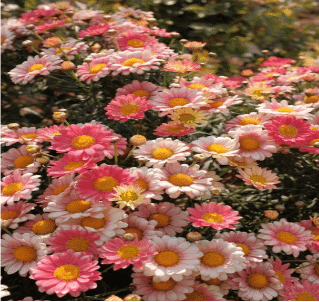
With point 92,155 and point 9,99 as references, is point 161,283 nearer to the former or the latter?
point 92,155

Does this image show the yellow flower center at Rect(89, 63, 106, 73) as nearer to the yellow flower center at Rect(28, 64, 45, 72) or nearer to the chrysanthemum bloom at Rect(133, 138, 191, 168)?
the yellow flower center at Rect(28, 64, 45, 72)

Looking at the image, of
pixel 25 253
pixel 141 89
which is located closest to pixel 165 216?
pixel 25 253

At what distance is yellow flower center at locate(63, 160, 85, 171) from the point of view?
168cm

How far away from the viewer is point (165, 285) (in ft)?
5.04

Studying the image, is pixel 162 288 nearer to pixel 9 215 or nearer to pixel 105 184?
pixel 105 184

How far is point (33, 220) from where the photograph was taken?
5.90 feet

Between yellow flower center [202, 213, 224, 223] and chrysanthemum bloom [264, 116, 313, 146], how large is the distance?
0.36m

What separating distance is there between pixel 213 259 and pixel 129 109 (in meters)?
0.64

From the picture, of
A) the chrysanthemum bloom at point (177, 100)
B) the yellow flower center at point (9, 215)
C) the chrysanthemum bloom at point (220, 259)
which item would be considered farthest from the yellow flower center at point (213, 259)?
the yellow flower center at point (9, 215)

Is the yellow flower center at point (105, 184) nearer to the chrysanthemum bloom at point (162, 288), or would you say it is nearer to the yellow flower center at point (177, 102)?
the chrysanthemum bloom at point (162, 288)

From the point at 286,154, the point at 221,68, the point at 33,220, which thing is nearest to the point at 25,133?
the point at 33,220

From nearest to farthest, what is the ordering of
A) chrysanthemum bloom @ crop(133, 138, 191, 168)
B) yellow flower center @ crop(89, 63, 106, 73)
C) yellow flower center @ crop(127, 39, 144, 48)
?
chrysanthemum bloom @ crop(133, 138, 191, 168) < yellow flower center @ crop(89, 63, 106, 73) < yellow flower center @ crop(127, 39, 144, 48)

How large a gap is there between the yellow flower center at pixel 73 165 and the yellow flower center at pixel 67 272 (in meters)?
0.33

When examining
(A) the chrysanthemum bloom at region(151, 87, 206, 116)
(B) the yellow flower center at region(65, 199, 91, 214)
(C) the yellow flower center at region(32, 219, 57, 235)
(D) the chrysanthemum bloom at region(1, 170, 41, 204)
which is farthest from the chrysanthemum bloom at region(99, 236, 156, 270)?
(A) the chrysanthemum bloom at region(151, 87, 206, 116)
